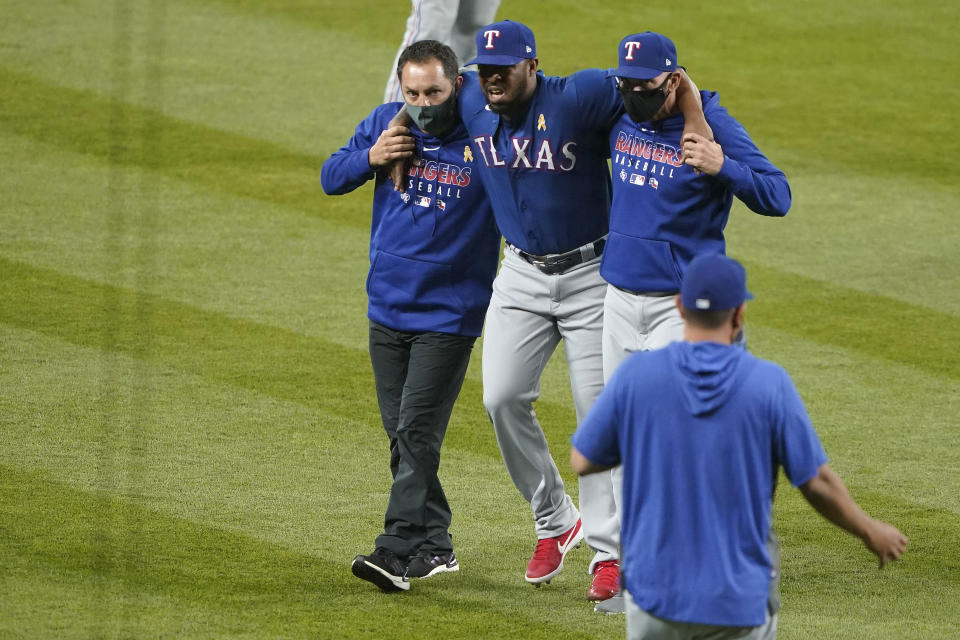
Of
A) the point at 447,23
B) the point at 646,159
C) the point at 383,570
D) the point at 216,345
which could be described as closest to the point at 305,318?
the point at 216,345

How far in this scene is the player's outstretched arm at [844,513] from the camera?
3785mm

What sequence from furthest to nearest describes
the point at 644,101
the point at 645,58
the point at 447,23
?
the point at 447,23 < the point at 644,101 < the point at 645,58

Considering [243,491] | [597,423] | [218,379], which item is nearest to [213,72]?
[218,379]

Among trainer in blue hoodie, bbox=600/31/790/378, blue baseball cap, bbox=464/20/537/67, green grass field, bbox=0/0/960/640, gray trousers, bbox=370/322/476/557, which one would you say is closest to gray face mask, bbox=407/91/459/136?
blue baseball cap, bbox=464/20/537/67

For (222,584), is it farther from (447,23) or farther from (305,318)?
(447,23)

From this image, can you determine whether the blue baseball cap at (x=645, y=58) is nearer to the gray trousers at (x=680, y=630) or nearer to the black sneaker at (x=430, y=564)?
the black sneaker at (x=430, y=564)

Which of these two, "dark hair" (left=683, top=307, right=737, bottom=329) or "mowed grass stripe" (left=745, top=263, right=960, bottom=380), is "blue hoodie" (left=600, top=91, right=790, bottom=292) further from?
"mowed grass stripe" (left=745, top=263, right=960, bottom=380)

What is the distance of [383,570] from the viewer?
5715 mm

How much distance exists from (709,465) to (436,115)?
2.48 m

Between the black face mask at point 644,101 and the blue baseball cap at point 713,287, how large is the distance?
171 centimetres

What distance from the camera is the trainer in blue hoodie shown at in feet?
17.6

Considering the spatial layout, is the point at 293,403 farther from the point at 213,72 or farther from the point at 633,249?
the point at 213,72

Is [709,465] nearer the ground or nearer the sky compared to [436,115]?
nearer the ground

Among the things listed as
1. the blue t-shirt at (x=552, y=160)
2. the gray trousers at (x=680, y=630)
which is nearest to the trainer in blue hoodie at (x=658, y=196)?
the blue t-shirt at (x=552, y=160)
